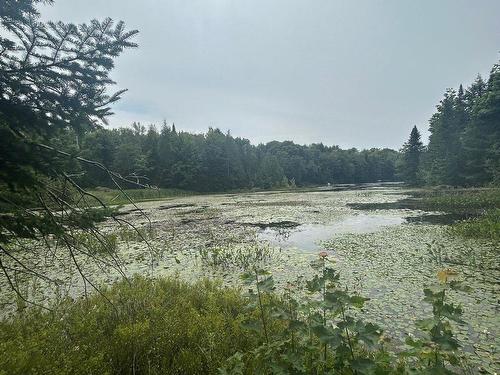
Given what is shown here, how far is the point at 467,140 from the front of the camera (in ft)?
Result: 116

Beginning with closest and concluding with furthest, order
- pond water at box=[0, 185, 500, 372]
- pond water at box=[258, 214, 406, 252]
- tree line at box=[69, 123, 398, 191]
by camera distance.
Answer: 1. pond water at box=[0, 185, 500, 372]
2. pond water at box=[258, 214, 406, 252]
3. tree line at box=[69, 123, 398, 191]

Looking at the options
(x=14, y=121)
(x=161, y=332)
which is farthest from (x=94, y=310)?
A: (x=14, y=121)

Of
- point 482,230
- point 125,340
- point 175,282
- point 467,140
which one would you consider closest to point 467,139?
point 467,140

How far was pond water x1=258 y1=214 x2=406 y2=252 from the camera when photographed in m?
10.0

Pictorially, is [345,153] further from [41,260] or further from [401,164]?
[41,260]

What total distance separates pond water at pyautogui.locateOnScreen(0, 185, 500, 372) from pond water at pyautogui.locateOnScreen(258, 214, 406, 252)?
0.04m

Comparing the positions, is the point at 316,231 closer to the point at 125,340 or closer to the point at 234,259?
the point at 234,259

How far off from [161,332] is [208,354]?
73 centimetres

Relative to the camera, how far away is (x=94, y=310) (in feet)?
13.7

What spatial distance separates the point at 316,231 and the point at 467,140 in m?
34.0

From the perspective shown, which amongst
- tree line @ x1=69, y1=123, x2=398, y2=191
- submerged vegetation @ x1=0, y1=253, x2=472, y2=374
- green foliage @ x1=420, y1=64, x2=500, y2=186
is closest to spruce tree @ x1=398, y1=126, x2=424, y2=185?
green foliage @ x1=420, y1=64, x2=500, y2=186

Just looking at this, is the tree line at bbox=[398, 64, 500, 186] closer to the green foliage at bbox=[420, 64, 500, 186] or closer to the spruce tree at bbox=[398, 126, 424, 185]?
the green foliage at bbox=[420, 64, 500, 186]

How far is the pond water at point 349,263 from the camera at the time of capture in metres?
4.51

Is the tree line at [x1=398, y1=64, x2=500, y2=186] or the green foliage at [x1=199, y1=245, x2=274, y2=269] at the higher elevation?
the tree line at [x1=398, y1=64, x2=500, y2=186]
